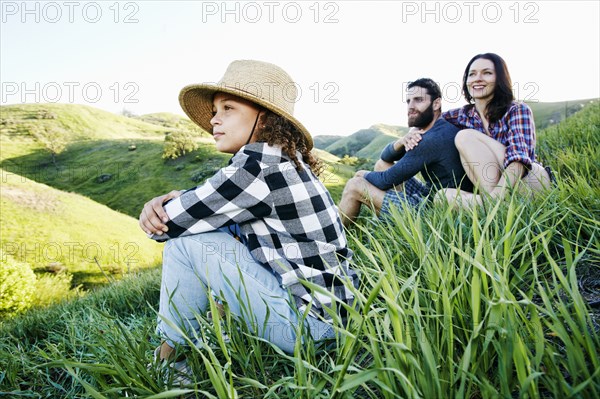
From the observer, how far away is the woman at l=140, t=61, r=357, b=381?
1584 mm

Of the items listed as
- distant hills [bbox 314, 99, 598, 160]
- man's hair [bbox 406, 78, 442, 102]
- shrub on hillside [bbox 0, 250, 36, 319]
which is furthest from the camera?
distant hills [bbox 314, 99, 598, 160]

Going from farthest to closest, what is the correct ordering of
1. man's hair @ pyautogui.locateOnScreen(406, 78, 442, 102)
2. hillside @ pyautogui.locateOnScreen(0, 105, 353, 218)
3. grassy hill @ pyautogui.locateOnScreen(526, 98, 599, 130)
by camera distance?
1. hillside @ pyautogui.locateOnScreen(0, 105, 353, 218)
2. grassy hill @ pyautogui.locateOnScreen(526, 98, 599, 130)
3. man's hair @ pyautogui.locateOnScreen(406, 78, 442, 102)

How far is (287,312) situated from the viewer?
155 centimetres

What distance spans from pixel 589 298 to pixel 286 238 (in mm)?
1244

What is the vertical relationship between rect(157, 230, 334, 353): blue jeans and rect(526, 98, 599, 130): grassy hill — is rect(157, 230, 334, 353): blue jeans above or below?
below

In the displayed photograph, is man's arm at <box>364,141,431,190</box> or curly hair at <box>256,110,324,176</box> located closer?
curly hair at <box>256,110,324,176</box>

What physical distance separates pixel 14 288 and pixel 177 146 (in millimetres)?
24927

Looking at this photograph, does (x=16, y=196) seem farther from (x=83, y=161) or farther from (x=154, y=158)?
(x=83, y=161)

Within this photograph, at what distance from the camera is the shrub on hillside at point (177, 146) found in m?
32.4

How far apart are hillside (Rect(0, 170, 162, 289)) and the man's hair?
12670 mm

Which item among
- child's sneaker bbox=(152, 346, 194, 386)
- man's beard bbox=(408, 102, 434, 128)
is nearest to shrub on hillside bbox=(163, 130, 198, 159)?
man's beard bbox=(408, 102, 434, 128)

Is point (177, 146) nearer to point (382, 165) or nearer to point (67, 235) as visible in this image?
point (67, 235)

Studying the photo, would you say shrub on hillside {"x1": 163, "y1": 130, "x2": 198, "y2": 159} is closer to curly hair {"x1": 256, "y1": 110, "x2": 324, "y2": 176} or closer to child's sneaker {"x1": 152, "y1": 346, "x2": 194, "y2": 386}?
curly hair {"x1": 256, "y1": 110, "x2": 324, "y2": 176}

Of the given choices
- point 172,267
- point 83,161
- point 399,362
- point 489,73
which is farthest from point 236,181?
point 83,161
